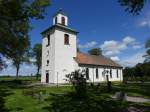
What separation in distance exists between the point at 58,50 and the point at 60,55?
1.12 m

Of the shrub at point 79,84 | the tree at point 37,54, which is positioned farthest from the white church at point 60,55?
the tree at point 37,54

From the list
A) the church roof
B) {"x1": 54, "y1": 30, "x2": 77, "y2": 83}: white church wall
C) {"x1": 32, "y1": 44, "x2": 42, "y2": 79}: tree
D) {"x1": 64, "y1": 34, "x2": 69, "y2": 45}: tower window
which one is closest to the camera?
{"x1": 54, "y1": 30, "x2": 77, "y2": 83}: white church wall

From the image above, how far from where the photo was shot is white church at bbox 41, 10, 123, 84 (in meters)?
43.2

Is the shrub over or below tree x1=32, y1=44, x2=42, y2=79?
below

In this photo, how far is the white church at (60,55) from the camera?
4322 centimetres

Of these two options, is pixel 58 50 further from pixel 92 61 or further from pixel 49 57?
pixel 92 61

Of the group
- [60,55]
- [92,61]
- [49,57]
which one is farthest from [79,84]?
[92,61]

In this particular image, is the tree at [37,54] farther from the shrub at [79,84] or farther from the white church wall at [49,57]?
the shrub at [79,84]

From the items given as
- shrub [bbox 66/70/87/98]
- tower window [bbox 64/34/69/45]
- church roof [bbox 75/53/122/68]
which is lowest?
shrub [bbox 66/70/87/98]

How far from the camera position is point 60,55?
144 feet

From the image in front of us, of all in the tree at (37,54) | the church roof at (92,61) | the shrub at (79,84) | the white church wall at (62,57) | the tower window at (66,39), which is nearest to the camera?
the shrub at (79,84)

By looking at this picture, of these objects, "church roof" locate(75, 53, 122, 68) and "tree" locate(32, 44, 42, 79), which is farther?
"tree" locate(32, 44, 42, 79)

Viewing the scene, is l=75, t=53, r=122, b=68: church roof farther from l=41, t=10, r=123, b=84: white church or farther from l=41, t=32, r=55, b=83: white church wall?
l=41, t=32, r=55, b=83: white church wall

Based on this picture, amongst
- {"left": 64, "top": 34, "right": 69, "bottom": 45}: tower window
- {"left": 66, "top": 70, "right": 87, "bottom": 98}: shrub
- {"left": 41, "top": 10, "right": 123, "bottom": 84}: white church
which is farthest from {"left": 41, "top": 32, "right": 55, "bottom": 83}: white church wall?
{"left": 66, "top": 70, "right": 87, "bottom": 98}: shrub
